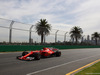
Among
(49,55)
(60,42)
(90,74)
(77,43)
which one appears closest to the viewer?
(90,74)

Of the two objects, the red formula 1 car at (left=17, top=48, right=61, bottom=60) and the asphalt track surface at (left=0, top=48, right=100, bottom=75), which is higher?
the red formula 1 car at (left=17, top=48, right=61, bottom=60)

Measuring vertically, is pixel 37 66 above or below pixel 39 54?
below

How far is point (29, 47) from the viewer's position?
68.1 feet

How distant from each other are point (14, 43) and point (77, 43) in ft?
76.9

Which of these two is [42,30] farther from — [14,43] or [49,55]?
[49,55]

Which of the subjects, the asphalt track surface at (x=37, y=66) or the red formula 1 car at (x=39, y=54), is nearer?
the asphalt track surface at (x=37, y=66)

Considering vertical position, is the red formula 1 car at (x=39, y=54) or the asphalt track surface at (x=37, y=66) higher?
the red formula 1 car at (x=39, y=54)

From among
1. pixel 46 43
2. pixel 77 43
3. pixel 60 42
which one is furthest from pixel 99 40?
pixel 46 43

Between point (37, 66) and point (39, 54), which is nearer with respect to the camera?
point (37, 66)

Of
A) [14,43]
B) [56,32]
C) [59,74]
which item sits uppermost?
[56,32]

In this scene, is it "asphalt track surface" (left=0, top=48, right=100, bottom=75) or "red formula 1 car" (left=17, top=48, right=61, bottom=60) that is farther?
"red formula 1 car" (left=17, top=48, right=61, bottom=60)

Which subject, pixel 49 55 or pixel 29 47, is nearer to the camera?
pixel 49 55

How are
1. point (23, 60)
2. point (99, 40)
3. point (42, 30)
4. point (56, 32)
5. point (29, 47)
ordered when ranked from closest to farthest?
1. point (23, 60)
2. point (29, 47)
3. point (42, 30)
4. point (56, 32)
5. point (99, 40)

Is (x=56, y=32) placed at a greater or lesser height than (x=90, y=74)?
greater
